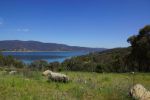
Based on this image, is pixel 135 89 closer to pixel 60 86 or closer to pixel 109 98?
pixel 109 98

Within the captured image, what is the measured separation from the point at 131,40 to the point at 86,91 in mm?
32579

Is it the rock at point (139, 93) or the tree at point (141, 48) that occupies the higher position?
the tree at point (141, 48)

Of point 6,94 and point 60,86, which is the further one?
point 60,86

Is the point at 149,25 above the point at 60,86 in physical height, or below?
above

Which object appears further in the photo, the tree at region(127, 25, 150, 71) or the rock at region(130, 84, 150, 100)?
the tree at region(127, 25, 150, 71)

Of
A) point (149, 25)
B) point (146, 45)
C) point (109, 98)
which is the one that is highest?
point (149, 25)

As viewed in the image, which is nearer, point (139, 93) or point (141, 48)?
point (139, 93)

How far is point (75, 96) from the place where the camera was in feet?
31.4

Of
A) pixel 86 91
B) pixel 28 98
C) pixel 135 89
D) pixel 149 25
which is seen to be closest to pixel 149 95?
pixel 135 89

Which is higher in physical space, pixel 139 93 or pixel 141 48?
pixel 141 48

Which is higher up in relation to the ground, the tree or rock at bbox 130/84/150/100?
the tree

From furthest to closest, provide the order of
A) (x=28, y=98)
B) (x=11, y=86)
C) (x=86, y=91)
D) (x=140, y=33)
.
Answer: (x=140, y=33) → (x=11, y=86) → (x=86, y=91) → (x=28, y=98)

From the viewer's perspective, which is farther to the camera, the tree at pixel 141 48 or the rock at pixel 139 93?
the tree at pixel 141 48

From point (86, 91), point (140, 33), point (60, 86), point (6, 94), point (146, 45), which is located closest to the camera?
point (6, 94)
